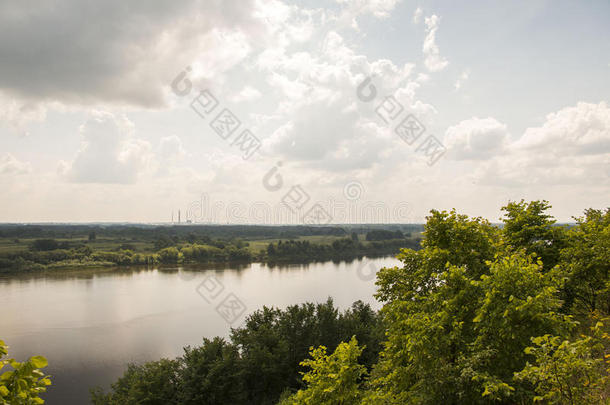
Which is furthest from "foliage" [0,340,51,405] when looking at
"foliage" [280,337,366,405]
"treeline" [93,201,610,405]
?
"foliage" [280,337,366,405]

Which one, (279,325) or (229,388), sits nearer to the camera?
(229,388)

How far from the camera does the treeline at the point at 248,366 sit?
63.4 feet

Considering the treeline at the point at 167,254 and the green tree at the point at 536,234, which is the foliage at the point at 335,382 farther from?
the treeline at the point at 167,254

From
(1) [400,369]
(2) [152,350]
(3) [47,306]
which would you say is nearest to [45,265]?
(3) [47,306]

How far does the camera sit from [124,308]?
48250mm

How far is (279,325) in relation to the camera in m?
25.4

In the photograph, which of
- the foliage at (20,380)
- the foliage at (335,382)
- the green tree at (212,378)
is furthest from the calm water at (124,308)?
→ the foliage at (20,380)

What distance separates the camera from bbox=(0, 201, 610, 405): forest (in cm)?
647

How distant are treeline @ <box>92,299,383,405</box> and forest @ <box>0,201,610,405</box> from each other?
153 mm

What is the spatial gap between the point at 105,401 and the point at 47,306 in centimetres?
3881

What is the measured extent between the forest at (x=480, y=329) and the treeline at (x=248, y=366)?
0.50 ft

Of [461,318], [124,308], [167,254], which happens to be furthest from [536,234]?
[167,254]

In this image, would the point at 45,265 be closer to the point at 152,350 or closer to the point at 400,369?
the point at 152,350

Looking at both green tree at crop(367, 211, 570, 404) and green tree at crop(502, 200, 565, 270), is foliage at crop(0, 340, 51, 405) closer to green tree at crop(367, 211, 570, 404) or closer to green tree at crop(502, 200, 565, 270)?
green tree at crop(367, 211, 570, 404)
